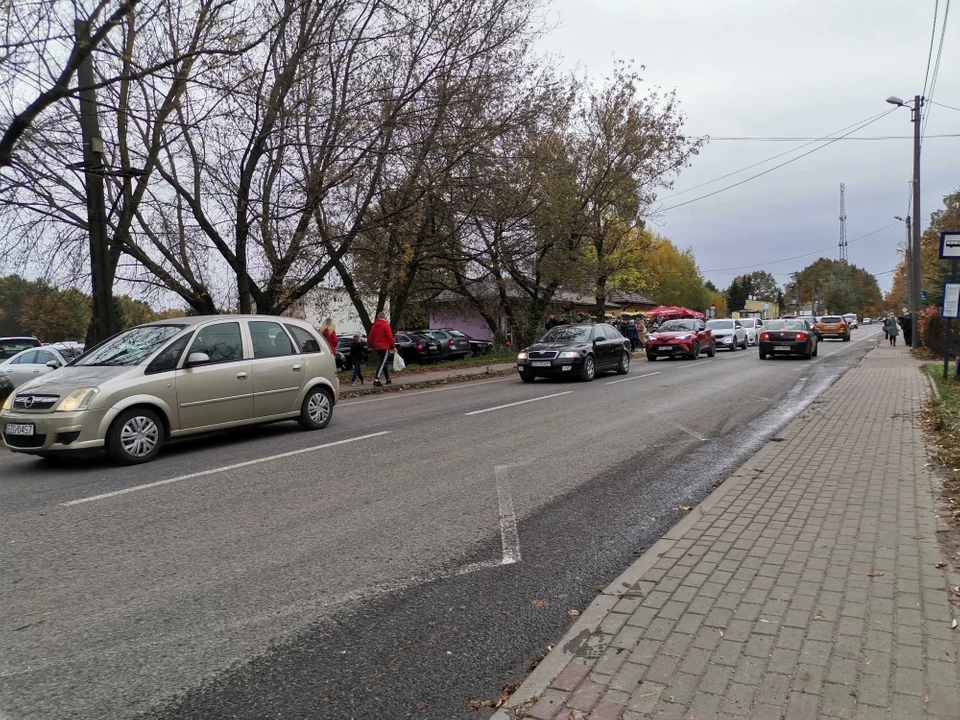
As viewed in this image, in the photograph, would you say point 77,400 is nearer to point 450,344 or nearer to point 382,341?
point 382,341

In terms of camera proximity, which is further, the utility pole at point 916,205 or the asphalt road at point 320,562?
the utility pole at point 916,205

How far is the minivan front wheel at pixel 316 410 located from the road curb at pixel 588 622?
6338mm

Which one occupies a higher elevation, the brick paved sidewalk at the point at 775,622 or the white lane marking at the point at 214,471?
the white lane marking at the point at 214,471

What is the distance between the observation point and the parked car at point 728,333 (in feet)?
112

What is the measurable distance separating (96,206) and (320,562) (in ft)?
32.2

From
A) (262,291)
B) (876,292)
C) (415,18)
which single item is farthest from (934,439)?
(876,292)

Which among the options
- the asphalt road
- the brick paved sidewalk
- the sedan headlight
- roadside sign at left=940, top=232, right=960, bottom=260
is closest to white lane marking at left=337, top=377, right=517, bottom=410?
the asphalt road

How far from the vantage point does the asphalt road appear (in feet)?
10.2

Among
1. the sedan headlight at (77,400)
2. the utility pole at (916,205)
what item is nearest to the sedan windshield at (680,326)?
the utility pole at (916,205)

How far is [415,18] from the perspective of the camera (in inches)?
622

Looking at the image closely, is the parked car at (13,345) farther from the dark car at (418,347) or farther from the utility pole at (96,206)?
the dark car at (418,347)

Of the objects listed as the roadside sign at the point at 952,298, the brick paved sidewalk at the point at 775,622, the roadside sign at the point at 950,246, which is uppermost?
the roadside sign at the point at 950,246

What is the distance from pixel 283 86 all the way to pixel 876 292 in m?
164

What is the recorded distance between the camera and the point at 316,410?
10398 mm
